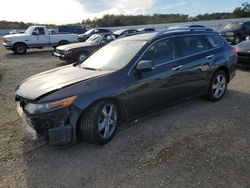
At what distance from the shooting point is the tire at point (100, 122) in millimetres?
3590

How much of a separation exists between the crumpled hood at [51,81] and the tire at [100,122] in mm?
499

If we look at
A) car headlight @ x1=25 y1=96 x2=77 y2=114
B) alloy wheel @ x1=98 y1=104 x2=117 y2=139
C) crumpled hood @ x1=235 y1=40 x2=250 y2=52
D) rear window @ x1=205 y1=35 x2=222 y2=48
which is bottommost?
alloy wheel @ x1=98 y1=104 x2=117 y2=139

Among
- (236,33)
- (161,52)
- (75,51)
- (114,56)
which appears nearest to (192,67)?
(161,52)

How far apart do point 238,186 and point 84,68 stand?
303 cm

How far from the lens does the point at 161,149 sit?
3695 millimetres

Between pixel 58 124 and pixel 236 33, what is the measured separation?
18734 millimetres

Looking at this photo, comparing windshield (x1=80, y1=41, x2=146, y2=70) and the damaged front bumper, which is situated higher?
windshield (x1=80, y1=41, x2=146, y2=70)

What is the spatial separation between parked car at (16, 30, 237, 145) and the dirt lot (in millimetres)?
322

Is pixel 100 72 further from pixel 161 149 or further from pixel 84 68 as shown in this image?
pixel 161 149

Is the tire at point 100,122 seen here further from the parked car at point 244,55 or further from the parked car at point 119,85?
the parked car at point 244,55

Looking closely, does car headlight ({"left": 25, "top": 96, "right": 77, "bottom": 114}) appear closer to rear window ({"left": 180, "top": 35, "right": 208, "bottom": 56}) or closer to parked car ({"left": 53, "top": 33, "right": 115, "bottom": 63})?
rear window ({"left": 180, "top": 35, "right": 208, "bottom": 56})

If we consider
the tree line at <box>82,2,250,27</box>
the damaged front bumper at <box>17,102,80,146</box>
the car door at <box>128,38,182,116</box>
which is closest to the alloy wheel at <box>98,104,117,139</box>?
the car door at <box>128,38,182,116</box>

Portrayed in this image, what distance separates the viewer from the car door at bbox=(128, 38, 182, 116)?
4075 mm

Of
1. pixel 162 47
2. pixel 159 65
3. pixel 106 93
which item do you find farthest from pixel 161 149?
pixel 162 47
